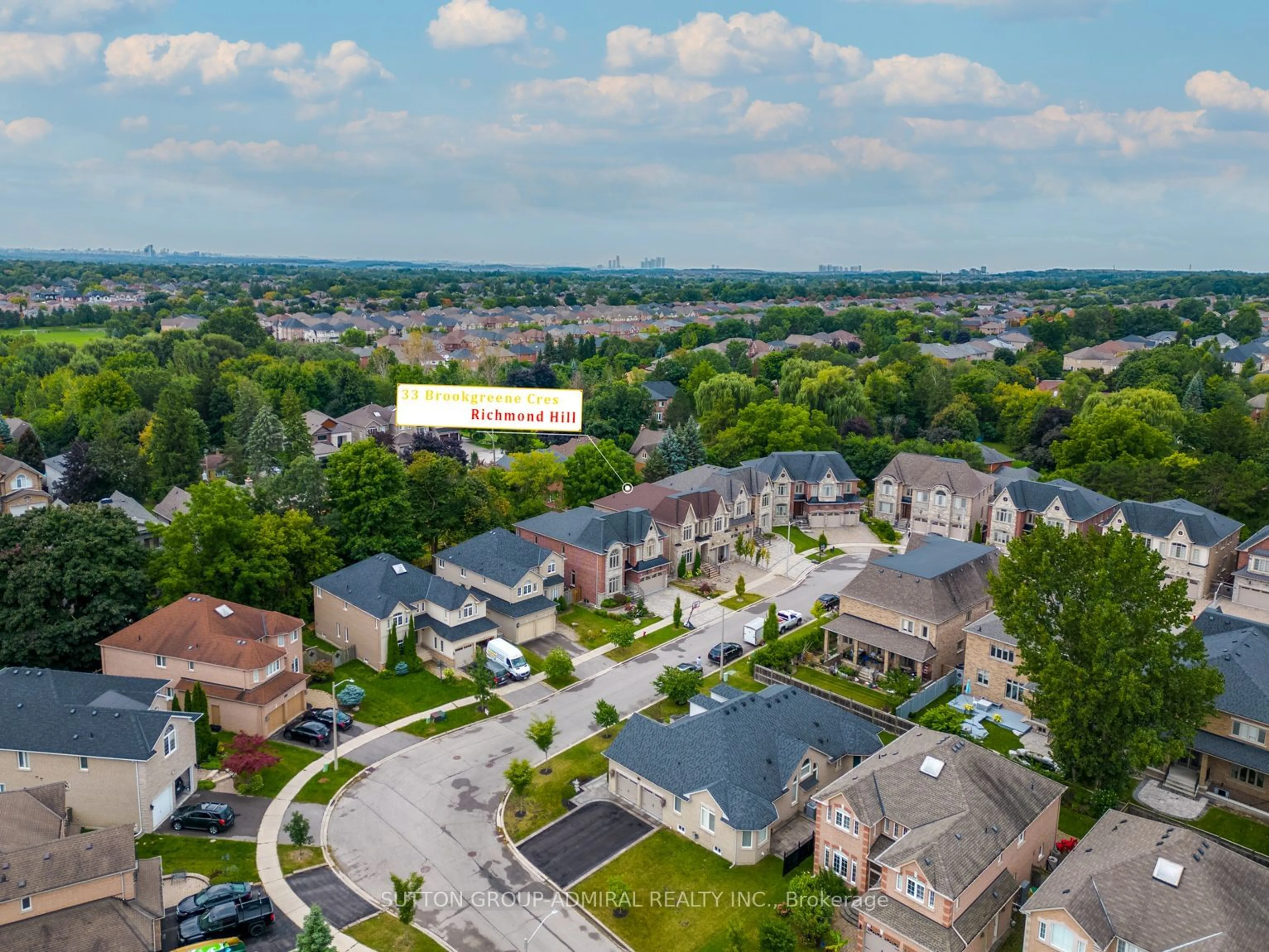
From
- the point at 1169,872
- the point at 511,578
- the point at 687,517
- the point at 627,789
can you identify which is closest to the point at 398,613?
the point at 511,578

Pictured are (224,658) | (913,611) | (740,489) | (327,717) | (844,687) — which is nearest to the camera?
(224,658)

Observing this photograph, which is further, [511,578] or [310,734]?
[511,578]

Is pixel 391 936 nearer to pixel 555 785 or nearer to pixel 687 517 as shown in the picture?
pixel 555 785

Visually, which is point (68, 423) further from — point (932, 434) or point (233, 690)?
point (932, 434)

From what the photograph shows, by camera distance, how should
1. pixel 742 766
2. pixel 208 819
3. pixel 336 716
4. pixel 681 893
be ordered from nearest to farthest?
pixel 681 893
pixel 208 819
pixel 742 766
pixel 336 716

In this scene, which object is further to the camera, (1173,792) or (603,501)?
(603,501)

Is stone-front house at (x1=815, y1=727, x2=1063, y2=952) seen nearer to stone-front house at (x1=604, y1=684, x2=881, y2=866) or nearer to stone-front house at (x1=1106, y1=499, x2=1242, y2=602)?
stone-front house at (x1=604, y1=684, x2=881, y2=866)

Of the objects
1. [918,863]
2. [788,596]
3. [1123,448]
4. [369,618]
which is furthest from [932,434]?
[918,863]
